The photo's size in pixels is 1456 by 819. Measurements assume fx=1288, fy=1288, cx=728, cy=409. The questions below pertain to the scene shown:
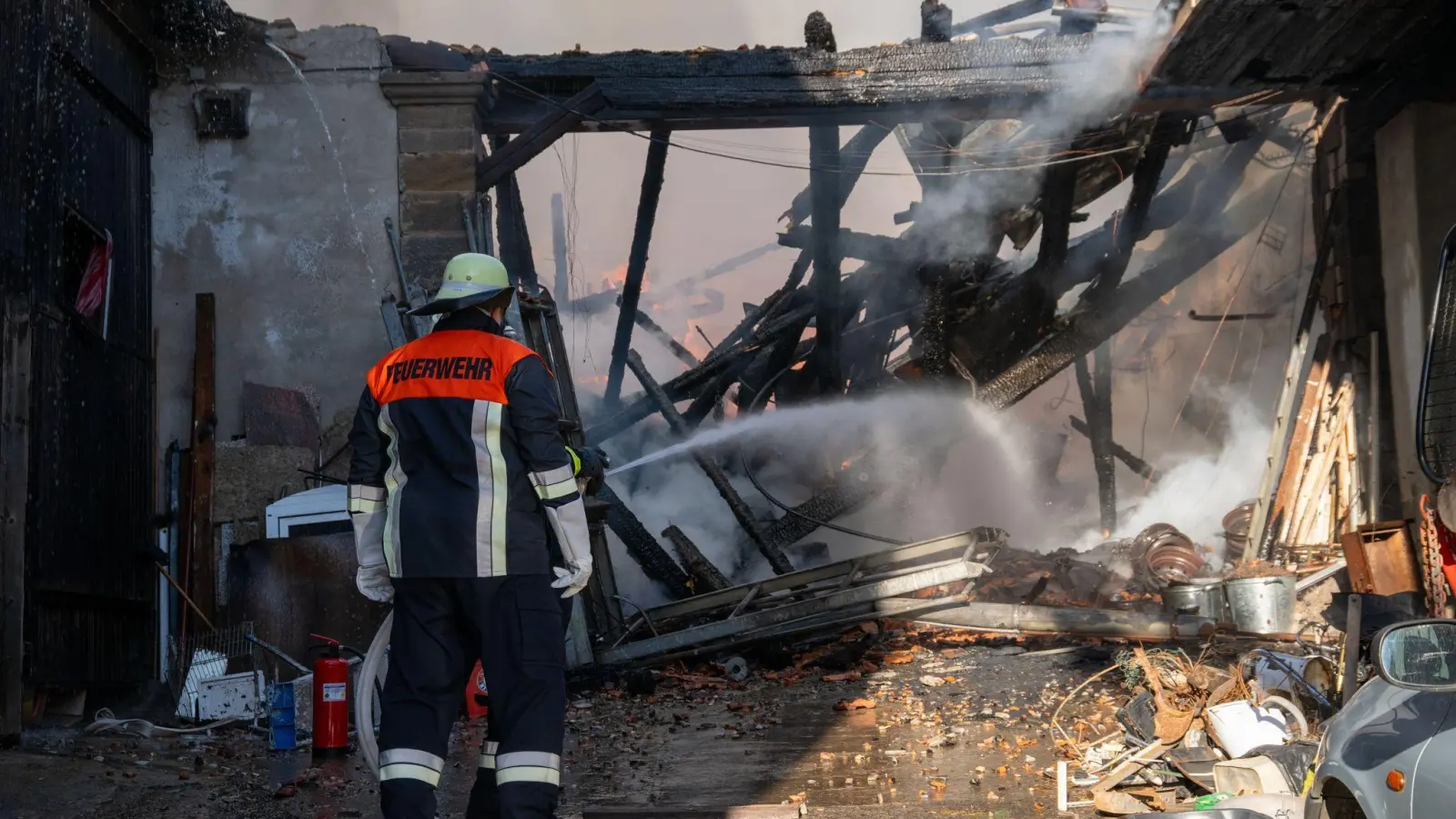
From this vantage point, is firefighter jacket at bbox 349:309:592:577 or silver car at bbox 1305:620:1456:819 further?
firefighter jacket at bbox 349:309:592:577

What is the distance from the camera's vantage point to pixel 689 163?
23891 mm

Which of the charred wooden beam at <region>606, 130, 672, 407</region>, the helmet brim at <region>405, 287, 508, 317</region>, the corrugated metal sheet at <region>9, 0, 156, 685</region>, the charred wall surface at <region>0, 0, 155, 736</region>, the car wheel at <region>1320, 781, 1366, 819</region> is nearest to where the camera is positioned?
the car wheel at <region>1320, 781, 1366, 819</region>

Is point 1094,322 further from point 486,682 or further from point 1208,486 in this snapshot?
point 486,682

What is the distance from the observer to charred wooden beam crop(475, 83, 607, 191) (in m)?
9.39

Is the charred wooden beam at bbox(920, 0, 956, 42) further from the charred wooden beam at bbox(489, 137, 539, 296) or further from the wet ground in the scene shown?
the wet ground

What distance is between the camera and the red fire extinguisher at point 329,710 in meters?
6.30

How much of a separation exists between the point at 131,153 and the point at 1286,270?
1052 cm

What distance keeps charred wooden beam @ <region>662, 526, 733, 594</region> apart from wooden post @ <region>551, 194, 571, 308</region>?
331 inches

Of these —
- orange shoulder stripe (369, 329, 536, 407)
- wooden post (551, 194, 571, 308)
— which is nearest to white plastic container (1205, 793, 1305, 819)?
orange shoulder stripe (369, 329, 536, 407)

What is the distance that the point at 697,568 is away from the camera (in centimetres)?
1095

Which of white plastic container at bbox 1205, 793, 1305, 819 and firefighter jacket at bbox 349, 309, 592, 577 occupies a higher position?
firefighter jacket at bbox 349, 309, 592, 577

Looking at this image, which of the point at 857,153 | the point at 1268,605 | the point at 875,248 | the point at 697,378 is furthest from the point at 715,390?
the point at 1268,605

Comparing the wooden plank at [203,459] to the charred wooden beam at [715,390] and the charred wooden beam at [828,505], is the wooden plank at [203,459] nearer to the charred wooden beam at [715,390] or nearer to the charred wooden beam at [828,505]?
the charred wooden beam at [715,390]

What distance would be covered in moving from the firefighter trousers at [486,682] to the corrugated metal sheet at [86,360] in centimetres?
370
